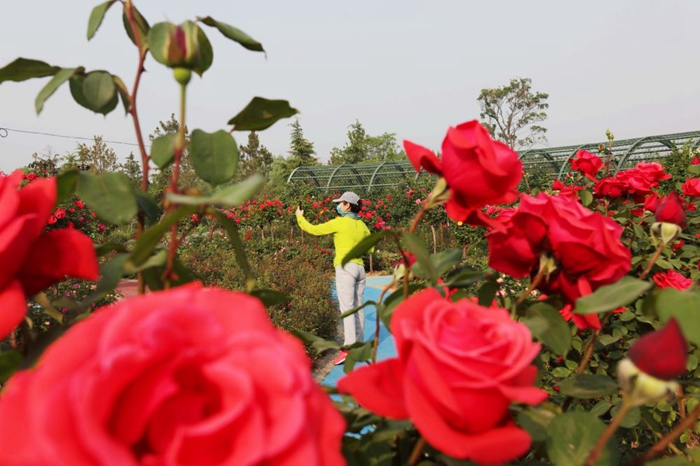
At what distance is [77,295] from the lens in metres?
3.58

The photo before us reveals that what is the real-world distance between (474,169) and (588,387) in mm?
230

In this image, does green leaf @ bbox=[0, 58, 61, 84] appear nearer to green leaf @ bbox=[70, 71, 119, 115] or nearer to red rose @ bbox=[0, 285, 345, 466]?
green leaf @ bbox=[70, 71, 119, 115]

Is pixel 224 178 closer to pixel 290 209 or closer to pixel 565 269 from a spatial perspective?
pixel 565 269

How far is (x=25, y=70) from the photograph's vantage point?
0.46 meters

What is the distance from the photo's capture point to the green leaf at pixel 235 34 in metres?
0.46

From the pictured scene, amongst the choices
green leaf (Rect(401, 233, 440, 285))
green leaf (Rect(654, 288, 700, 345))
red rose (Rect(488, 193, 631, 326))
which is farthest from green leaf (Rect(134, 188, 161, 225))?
green leaf (Rect(654, 288, 700, 345))

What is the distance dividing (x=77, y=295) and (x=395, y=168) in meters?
11.8

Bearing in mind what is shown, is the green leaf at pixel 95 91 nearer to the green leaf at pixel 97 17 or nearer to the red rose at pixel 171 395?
the green leaf at pixel 97 17

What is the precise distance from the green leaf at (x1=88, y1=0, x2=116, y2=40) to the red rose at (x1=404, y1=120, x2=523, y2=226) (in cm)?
36

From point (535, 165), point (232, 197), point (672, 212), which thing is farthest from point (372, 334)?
point (535, 165)

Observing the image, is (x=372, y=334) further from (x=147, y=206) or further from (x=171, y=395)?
(x=171, y=395)

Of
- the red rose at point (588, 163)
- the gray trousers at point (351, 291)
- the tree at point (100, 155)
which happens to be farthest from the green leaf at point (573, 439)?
the tree at point (100, 155)

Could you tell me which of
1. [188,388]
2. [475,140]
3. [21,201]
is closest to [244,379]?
[188,388]

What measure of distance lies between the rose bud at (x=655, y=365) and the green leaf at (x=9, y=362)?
44 cm
